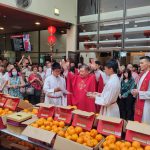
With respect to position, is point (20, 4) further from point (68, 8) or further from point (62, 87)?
point (62, 87)

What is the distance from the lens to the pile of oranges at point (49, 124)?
243cm

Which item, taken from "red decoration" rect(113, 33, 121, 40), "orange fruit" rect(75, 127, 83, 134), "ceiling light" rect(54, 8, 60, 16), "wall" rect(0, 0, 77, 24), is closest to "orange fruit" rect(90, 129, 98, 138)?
"orange fruit" rect(75, 127, 83, 134)

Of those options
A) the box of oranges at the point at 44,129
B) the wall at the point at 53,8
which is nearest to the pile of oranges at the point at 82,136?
the box of oranges at the point at 44,129

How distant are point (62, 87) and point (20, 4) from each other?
451 centimetres

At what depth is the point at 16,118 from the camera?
260cm

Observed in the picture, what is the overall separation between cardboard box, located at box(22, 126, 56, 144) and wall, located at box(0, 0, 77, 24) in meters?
5.76

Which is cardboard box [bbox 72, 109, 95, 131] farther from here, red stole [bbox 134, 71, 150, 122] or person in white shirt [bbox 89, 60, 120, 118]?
red stole [bbox 134, 71, 150, 122]

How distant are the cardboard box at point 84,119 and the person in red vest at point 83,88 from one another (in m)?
1.70

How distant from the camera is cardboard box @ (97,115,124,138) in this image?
2.21m

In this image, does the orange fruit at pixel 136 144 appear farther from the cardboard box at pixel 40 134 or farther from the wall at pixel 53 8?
the wall at pixel 53 8

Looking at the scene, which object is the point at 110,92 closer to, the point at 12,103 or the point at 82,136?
the point at 82,136

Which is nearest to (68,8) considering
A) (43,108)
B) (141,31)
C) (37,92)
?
(141,31)

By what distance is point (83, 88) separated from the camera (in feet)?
13.9

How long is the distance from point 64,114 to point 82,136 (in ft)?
1.63
